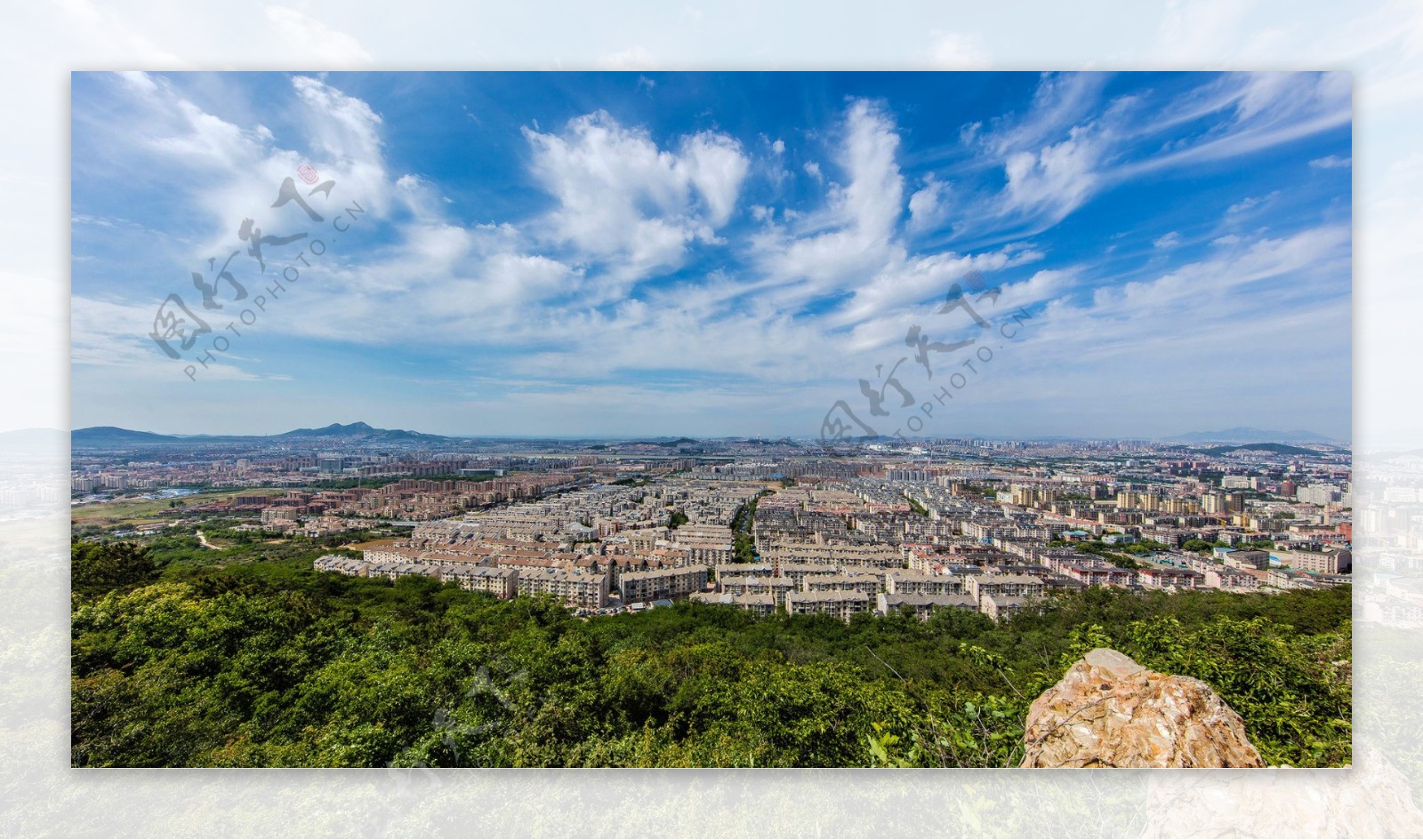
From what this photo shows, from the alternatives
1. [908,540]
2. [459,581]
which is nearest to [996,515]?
[908,540]

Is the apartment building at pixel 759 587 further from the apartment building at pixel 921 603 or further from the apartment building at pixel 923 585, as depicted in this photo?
the apartment building at pixel 923 585

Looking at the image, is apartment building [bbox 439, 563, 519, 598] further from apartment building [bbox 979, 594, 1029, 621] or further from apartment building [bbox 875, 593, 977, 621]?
apartment building [bbox 979, 594, 1029, 621]

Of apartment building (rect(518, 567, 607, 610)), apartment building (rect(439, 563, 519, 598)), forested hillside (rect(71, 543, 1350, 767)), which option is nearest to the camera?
forested hillside (rect(71, 543, 1350, 767))

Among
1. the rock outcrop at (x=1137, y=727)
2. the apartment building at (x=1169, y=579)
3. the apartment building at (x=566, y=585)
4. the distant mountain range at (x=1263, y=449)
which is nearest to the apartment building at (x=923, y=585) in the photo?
the apartment building at (x=1169, y=579)

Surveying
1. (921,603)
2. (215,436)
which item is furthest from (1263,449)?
(215,436)

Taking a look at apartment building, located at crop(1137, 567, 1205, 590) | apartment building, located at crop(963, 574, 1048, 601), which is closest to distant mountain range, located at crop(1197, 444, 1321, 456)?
apartment building, located at crop(1137, 567, 1205, 590)

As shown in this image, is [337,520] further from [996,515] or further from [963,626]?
[996,515]

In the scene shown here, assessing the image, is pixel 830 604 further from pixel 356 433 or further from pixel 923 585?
pixel 356 433
